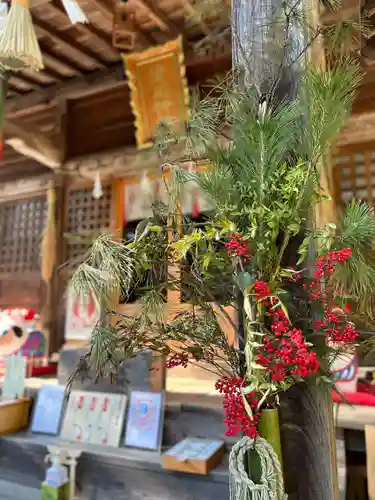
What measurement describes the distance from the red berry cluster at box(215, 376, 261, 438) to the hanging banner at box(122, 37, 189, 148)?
4.68 metres

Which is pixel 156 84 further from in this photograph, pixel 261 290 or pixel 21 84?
pixel 261 290

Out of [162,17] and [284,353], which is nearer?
[284,353]

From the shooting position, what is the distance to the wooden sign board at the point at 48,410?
137 inches

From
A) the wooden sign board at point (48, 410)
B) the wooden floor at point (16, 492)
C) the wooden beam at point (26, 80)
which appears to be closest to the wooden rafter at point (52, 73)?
the wooden beam at point (26, 80)

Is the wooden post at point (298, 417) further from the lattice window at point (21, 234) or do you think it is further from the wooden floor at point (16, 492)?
the lattice window at point (21, 234)

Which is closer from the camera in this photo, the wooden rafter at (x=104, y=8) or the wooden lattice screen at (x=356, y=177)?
the wooden rafter at (x=104, y=8)

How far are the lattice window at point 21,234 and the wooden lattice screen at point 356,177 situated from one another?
15.5 ft

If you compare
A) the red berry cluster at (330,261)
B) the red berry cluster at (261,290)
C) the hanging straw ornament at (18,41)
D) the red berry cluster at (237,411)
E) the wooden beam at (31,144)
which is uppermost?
the wooden beam at (31,144)

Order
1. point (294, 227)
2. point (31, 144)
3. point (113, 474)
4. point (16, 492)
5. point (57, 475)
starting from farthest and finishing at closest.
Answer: point (31, 144) → point (16, 492) → point (113, 474) → point (57, 475) → point (294, 227)

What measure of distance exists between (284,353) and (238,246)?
30cm

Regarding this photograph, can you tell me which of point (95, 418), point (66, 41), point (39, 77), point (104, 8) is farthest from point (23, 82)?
point (95, 418)

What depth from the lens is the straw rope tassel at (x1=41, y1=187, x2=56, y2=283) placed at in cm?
657

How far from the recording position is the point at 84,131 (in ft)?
22.5

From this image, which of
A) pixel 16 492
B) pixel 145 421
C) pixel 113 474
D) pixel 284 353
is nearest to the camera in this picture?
pixel 284 353
